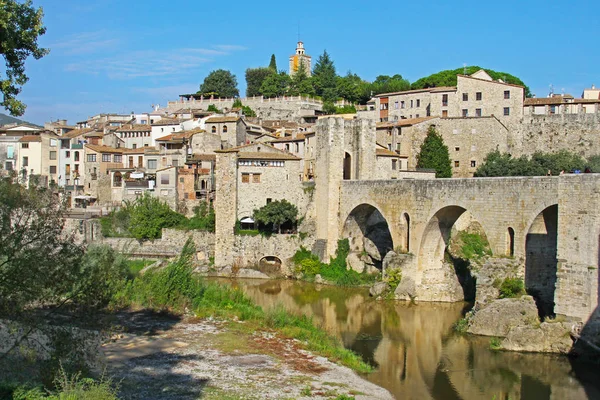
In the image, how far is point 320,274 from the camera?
34500 mm

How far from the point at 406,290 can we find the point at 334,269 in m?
5.80

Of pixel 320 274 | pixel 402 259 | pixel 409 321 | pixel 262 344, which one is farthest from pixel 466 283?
pixel 262 344

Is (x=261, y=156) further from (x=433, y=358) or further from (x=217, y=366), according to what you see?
(x=217, y=366)

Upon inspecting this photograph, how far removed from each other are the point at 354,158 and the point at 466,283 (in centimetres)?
1006

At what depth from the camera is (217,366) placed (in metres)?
17.3

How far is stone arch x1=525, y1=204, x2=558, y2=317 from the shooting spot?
23531mm

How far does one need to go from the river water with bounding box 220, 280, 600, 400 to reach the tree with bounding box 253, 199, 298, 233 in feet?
21.1

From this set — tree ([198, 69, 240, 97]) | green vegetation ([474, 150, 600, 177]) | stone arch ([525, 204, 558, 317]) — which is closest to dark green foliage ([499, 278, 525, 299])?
stone arch ([525, 204, 558, 317])

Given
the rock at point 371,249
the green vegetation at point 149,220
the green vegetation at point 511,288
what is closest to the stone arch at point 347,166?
the rock at point 371,249

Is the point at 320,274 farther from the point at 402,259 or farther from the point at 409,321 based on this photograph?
the point at 409,321

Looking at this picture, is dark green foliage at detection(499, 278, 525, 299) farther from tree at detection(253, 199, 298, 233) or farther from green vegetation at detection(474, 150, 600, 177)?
green vegetation at detection(474, 150, 600, 177)

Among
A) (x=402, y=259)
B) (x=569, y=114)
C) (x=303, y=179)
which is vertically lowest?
(x=402, y=259)

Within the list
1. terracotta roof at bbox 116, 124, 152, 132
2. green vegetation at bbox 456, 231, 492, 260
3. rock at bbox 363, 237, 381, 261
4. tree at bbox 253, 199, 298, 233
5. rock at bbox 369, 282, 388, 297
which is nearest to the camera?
rock at bbox 369, 282, 388, 297

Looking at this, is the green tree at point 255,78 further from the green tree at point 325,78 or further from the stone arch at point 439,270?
the stone arch at point 439,270
